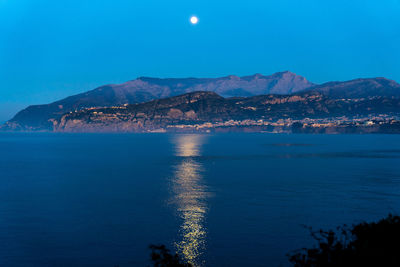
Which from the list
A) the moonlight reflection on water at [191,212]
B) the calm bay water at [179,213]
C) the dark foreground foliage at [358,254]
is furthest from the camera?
the moonlight reflection on water at [191,212]

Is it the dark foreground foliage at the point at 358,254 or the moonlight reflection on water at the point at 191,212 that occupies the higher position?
the dark foreground foliage at the point at 358,254

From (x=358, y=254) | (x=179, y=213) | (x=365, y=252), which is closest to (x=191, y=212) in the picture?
(x=179, y=213)

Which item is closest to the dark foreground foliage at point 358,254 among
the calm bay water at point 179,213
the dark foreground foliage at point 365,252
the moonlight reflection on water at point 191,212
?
the dark foreground foliage at point 365,252

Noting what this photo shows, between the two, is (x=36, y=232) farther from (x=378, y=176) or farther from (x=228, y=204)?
(x=378, y=176)

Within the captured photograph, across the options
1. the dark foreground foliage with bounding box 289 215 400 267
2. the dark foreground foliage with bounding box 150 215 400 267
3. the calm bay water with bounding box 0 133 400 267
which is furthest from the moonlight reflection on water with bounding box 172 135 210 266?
the dark foreground foliage with bounding box 289 215 400 267

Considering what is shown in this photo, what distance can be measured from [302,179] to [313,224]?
35.4 metres

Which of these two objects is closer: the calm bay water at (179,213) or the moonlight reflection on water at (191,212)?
the calm bay water at (179,213)

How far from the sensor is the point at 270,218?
42938 millimetres

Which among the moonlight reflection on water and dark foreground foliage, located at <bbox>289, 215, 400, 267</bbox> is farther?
the moonlight reflection on water

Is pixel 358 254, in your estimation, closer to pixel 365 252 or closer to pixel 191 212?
pixel 365 252

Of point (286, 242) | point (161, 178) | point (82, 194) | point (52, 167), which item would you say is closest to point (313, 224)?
point (286, 242)

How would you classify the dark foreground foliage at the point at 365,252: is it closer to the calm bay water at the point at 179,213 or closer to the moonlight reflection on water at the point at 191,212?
the calm bay water at the point at 179,213

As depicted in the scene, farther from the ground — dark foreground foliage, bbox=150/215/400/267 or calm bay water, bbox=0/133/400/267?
dark foreground foliage, bbox=150/215/400/267

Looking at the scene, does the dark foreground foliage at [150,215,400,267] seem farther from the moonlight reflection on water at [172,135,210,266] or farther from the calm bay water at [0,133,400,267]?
the moonlight reflection on water at [172,135,210,266]
